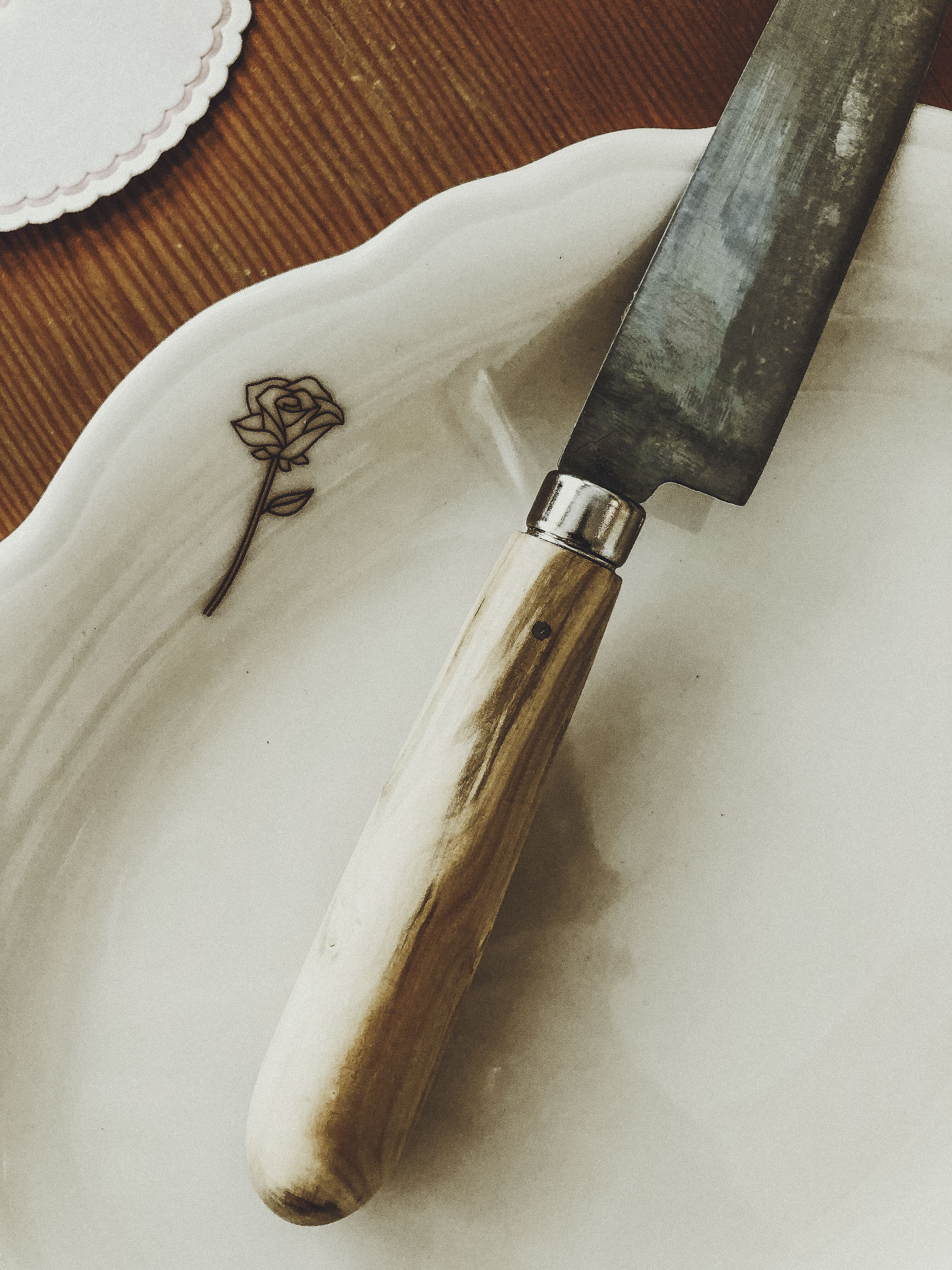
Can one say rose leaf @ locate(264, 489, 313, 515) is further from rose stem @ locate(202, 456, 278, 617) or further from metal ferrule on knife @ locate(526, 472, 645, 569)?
metal ferrule on knife @ locate(526, 472, 645, 569)

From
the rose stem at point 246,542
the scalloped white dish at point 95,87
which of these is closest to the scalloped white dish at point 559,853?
the rose stem at point 246,542

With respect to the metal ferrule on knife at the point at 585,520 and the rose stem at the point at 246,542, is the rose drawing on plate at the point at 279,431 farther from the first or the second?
the metal ferrule on knife at the point at 585,520

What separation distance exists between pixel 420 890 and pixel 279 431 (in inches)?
8.6

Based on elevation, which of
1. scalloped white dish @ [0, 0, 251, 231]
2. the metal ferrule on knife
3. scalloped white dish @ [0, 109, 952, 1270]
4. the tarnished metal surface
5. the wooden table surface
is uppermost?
scalloped white dish @ [0, 0, 251, 231]

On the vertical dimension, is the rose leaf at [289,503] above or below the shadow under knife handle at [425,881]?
above

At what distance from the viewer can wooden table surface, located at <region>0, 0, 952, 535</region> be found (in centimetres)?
41

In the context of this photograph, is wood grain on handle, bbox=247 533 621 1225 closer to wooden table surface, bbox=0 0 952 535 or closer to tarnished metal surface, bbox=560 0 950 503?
tarnished metal surface, bbox=560 0 950 503

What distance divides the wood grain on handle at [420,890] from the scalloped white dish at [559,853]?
0.07 m

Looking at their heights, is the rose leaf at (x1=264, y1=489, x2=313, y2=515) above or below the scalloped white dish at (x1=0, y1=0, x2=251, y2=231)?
below

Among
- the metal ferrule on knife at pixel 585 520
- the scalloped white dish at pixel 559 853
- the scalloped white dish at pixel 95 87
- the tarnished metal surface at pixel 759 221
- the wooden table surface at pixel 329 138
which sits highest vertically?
the scalloped white dish at pixel 95 87

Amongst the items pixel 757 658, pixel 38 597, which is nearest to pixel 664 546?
pixel 757 658

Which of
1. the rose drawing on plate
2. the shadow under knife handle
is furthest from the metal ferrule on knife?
the rose drawing on plate

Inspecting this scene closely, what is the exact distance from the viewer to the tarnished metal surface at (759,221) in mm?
360

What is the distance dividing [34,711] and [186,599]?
0.28 ft
